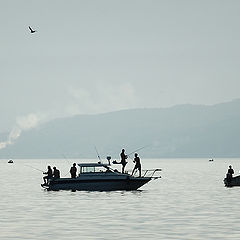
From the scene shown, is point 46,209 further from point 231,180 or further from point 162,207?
point 231,180

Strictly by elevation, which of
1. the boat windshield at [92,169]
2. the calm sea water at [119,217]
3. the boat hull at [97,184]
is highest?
the boat windshield at [92,169]

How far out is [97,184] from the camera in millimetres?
65188

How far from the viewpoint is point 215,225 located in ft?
123

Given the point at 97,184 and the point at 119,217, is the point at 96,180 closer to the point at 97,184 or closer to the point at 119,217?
the point at 97,184

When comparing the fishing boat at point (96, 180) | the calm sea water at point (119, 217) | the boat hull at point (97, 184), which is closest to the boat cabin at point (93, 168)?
the fishing boat at point (96, 180)

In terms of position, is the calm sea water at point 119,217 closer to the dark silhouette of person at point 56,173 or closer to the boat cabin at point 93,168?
the boat cabin at point 93,168

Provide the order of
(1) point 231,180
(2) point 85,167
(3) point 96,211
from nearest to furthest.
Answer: (3) point 96,211
(2) point 85,167
(1) point 231,180

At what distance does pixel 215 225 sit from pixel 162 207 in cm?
1182

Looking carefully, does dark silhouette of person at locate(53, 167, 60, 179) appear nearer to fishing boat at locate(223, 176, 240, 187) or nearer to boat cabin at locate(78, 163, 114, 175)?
boat cabin at locate(78, 163, 114, 175)

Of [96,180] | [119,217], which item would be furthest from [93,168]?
[119,217]

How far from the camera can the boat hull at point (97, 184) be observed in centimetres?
6512

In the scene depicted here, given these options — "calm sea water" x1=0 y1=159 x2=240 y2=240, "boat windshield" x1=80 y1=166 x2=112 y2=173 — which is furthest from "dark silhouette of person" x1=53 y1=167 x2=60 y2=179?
"calm sea water" x1=0 y1=159 x2=240 y2=240

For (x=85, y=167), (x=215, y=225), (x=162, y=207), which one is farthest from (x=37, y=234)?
(x=85, y=167)

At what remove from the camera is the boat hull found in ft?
214
